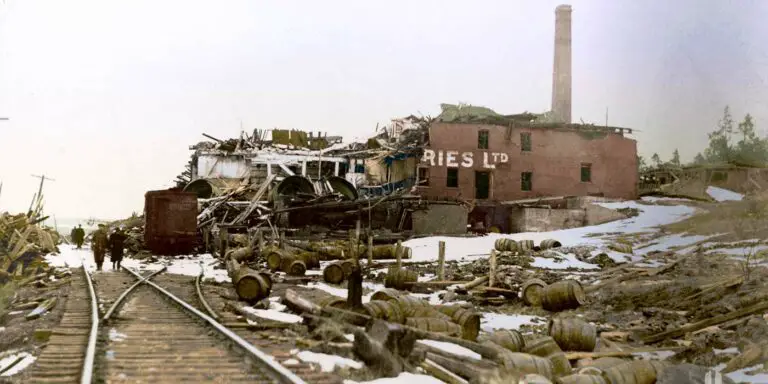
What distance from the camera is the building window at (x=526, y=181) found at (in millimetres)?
43987

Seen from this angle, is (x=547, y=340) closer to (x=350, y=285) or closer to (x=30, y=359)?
(x=350, y=285)

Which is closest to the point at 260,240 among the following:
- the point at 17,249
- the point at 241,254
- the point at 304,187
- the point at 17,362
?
the point at 241,254

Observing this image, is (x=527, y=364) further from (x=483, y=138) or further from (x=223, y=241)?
(x=483, y=138)

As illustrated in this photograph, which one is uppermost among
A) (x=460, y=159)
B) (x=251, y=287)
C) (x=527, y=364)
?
(x=460, y=159)

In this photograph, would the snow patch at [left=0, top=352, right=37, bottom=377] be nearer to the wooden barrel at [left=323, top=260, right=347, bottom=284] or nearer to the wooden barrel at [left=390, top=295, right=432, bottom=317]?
the wooden barrel at [left=390, top=295, right=432, bottom=317]

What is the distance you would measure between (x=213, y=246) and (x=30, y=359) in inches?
892

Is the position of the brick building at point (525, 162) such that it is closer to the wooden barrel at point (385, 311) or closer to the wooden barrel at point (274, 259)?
the wooden barrel at point (274, 259)

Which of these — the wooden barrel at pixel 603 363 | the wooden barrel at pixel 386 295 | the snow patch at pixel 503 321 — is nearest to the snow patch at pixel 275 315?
the wooden barrel at pixel 386 295

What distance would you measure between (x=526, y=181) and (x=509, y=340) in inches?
1417

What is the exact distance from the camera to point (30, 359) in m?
8.80

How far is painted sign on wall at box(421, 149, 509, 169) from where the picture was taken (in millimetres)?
42438

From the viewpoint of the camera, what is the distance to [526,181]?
1740 inches

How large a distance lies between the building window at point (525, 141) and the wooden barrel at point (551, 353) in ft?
120

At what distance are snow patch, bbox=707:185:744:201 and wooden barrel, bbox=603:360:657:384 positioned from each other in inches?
1050
